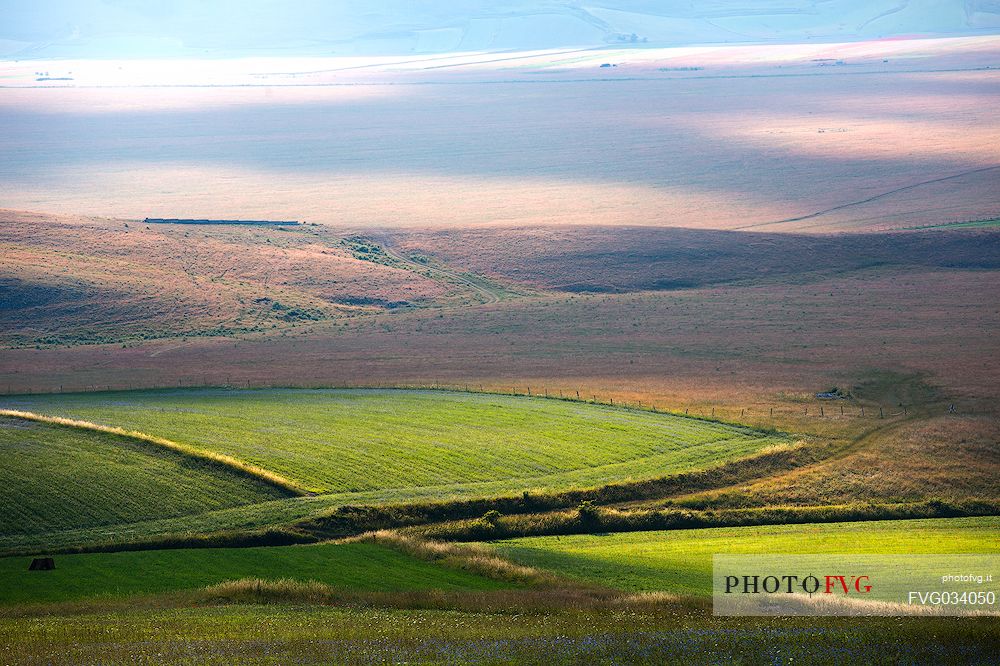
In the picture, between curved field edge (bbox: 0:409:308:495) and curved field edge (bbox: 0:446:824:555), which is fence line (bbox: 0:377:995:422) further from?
curved field edge (bbox: 0:409:308:495)

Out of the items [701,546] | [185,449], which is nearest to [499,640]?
[701,546]

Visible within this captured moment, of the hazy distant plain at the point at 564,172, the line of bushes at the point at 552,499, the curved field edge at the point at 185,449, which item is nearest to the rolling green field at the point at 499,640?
the line of bushes at the point at 552,499

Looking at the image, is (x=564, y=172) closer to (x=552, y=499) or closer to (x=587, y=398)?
(x=587, y=398)

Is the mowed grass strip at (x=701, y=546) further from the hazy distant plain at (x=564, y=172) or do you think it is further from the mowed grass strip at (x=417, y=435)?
the hazy distant plain at (x=564, y=172)

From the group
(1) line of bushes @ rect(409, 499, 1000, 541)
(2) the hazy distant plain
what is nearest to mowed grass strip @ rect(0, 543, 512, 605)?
(1) line of bushes @ rect(409, 499, 1000, 541)

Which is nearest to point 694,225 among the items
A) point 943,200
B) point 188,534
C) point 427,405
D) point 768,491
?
point 943,200

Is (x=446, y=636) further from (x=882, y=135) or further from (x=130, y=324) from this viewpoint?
(x=882, y=135)
